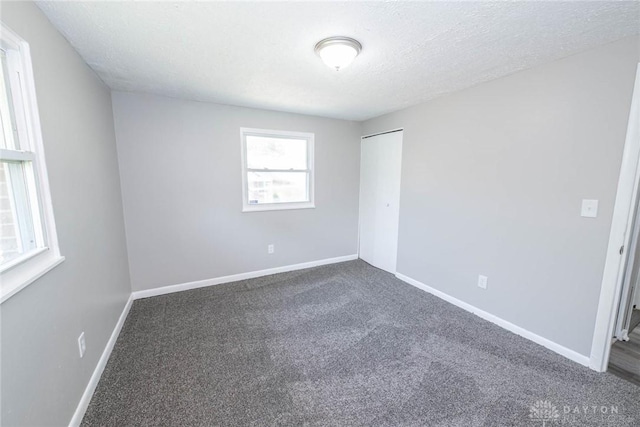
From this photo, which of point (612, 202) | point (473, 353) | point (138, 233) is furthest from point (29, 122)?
point (612, 202)

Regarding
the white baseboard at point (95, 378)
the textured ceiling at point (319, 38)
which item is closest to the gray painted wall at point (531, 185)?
the textured ceiling at point (319, 38)

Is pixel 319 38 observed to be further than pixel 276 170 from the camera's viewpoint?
No

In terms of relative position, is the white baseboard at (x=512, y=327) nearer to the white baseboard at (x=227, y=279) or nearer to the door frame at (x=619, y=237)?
the door frame at (x=619, y=237)

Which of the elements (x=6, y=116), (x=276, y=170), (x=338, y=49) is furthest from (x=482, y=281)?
(x=6, y=116)

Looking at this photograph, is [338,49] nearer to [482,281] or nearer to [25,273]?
[25,273]

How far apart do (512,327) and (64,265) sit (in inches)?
135

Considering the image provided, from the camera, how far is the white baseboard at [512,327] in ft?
6.42

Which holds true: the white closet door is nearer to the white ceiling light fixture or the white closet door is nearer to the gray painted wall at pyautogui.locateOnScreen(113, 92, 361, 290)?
the gray painted wall at pyautogui.locateOnScreen(113, 92, 361, 290)

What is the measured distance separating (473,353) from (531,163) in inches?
64.8

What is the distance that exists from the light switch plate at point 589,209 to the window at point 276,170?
2875 mm

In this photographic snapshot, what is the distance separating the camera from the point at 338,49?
5.54 feet

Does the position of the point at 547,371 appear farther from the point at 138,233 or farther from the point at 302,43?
the point at 138,233

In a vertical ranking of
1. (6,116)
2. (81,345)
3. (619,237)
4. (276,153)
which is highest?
(276,153)

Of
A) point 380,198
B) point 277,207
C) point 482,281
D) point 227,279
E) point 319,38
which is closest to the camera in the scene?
point 319,38
